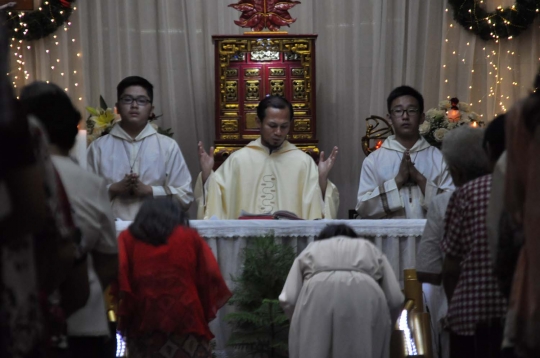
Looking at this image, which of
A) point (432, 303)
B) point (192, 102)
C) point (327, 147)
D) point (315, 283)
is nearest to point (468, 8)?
point (327, 147)

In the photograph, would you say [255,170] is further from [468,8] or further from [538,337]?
[538,337]

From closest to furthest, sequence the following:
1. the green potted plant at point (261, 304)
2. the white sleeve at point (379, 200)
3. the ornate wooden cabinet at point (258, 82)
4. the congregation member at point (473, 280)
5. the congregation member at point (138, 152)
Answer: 1. the congregation member at point (473, 280)
2. the green potted plant at point (261, 304)
3. the white sleeve at point (379, 200)
4. the congregation member at point (138, 152)
5. the ornate wooden cabinet at point (258, 82)

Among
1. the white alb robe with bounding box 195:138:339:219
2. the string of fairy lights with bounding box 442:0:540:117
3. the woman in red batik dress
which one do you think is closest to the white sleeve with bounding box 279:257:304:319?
the woman in red batik dress

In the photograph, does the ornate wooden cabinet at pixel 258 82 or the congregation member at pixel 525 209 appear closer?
the congregation member at pixel 525 209

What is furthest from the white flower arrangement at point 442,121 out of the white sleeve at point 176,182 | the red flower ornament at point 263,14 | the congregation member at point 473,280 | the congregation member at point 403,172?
the congregation member at point 473,280

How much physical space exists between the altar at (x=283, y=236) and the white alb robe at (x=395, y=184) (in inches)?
29.7

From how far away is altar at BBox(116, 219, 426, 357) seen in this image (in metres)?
7.26

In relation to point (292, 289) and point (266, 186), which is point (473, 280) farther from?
point (266, 186)

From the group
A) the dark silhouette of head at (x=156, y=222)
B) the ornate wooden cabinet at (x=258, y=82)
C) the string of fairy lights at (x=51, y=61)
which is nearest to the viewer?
the dark silhouette of head at (x=156, y=222)

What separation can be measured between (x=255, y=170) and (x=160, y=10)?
2.76 m

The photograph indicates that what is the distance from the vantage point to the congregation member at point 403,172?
26.7 feet

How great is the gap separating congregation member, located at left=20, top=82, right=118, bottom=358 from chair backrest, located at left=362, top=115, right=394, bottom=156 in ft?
18.4

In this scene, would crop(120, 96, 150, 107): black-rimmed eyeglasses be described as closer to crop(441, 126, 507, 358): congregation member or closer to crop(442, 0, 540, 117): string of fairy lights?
crop(442, 0, 540, 117): string of fairy lights

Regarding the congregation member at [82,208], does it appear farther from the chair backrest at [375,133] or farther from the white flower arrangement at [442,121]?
the chair backrest at [375,133]
